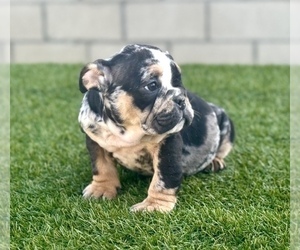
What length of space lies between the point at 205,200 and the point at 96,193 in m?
0.44

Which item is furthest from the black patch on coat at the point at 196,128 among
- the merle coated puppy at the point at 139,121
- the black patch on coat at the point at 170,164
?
the black patch on coat at the point at 170,164

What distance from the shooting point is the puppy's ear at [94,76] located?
233 cm

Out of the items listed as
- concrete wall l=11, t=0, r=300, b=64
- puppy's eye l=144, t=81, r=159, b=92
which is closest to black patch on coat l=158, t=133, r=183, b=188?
puppy's eye l=144, t=81, r=159, b=92

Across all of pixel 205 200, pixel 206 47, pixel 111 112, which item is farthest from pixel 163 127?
pixel 206 47

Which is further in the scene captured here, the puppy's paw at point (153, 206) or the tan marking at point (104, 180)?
the tan marking at point (104, 180)

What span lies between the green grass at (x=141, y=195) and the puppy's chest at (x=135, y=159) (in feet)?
0.38

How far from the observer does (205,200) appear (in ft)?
8.04

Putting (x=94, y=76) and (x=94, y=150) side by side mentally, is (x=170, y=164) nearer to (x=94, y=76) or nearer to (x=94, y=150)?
(x=94, y=150)

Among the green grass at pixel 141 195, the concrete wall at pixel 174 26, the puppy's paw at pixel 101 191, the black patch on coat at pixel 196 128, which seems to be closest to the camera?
the green grass at pixel 141 195

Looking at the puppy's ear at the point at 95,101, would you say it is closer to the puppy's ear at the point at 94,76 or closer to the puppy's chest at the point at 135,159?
the puppy's ear at the point at 94,76

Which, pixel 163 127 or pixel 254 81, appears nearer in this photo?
pixel 163 127

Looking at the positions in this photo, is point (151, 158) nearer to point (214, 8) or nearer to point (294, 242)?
point (294, 242)

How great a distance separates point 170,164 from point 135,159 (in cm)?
17

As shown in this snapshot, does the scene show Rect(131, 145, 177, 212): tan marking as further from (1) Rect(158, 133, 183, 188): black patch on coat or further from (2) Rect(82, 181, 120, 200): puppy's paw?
(2) Rect(82, 181, 120, 200): puppy's paw
